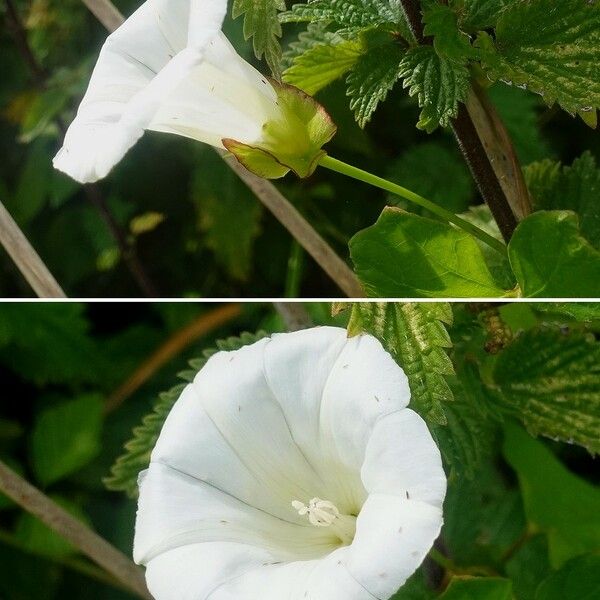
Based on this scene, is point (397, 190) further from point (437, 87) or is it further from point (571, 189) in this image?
point (571, 189)

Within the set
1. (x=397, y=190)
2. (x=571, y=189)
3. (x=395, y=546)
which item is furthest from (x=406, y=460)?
(x=571, y=189)

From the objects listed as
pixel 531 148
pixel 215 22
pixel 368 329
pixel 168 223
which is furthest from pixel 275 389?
pixel 168 223

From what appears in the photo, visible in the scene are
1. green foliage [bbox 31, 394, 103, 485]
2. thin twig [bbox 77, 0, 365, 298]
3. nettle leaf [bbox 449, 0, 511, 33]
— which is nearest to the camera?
nettle leaf [bbox 449, 0, 511, 33]

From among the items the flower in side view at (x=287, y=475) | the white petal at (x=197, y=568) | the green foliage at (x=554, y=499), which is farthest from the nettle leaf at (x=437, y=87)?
the green foliage at (x=554, y=499)

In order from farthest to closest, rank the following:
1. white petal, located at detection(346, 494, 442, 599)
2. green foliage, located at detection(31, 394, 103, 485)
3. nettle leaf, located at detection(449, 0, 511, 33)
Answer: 1. green foliage, located at detection(31, 394, 103, 485)
2. nettle leaf, located at detection(449, 0, 511, 33)
3. white petal, located at detection(346, 494, 442, 599)

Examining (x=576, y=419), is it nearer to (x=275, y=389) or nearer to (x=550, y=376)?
(x=550, y=376)

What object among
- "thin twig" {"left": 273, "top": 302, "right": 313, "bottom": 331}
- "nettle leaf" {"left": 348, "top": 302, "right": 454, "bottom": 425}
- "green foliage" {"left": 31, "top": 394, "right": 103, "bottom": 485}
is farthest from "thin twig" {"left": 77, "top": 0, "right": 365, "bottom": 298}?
"green foliage" {"left": 31, "top": 394, "right": 103, "bottom": 485}

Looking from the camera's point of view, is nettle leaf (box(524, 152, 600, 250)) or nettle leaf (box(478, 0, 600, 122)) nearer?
nettle leaf (box(478, 0, 600, 122))

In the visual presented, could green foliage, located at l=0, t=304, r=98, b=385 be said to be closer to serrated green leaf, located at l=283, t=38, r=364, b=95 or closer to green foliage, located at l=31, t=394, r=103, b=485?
green foliage, located at l=31, t=394, r=103, b=485
